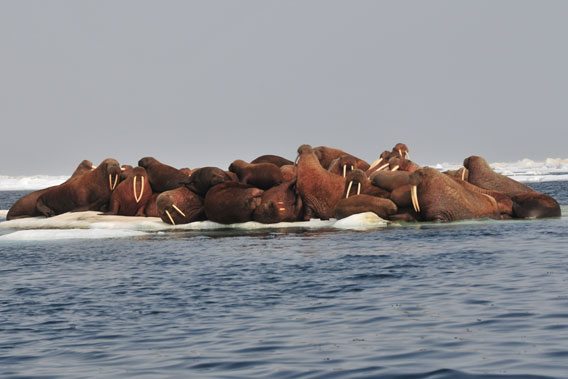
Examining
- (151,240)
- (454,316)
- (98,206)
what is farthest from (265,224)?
(454,316)

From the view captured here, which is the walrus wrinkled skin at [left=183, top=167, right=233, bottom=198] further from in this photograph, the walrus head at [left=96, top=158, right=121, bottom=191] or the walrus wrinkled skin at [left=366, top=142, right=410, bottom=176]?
the walrus wrinkled skin at [left=366, top=142, right=410, bottom=176]

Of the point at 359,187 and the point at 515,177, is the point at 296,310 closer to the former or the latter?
the point at 359,187

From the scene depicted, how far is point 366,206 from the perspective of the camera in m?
20.4

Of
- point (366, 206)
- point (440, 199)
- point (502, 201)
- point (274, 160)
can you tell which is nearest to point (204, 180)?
point (366, 206)

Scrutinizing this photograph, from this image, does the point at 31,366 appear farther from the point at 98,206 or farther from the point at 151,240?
the point at 98,206

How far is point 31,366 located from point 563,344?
438 centimetres

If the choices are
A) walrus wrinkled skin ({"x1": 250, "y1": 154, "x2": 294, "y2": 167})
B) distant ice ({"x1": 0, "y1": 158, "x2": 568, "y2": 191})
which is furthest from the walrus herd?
distant ice ({"x1": 0, "y1": 158, "x2": 568, "y2": 191})

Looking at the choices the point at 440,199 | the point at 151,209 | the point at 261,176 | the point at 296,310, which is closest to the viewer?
the point at 296,310

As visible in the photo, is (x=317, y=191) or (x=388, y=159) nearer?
(x=317, y=191)

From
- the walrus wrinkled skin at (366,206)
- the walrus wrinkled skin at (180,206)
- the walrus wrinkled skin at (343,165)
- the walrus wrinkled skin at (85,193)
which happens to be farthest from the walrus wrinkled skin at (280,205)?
the walrus wrinkled skin at (85,193)

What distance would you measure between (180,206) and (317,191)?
11.7ft

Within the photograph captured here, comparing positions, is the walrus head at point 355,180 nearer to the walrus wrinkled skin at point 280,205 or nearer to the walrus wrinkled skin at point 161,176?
the walrus wrinkled skin at point 280,205

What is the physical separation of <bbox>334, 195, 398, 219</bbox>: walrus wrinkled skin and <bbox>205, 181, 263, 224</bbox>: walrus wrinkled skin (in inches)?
83.3

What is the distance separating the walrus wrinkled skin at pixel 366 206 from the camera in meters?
20.4
